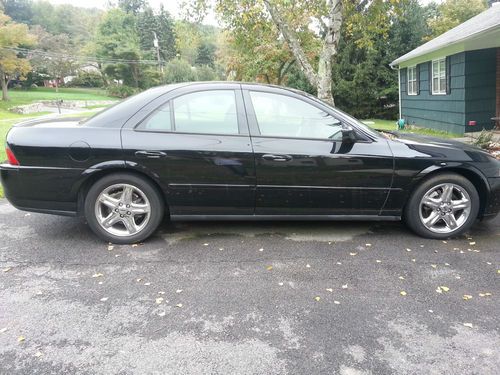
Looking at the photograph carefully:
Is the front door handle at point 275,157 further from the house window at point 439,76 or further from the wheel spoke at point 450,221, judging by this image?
the house window at point 439,76

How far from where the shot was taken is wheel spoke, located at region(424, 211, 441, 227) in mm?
4141

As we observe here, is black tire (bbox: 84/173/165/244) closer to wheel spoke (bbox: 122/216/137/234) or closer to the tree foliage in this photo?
wheel spoke (bbox: 122/216/137/234)

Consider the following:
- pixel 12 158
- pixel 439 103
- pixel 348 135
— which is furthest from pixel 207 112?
pixel 439 103

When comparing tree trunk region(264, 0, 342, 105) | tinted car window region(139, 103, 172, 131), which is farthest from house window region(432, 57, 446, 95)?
tinted car window region(139, 103, 172, 131)

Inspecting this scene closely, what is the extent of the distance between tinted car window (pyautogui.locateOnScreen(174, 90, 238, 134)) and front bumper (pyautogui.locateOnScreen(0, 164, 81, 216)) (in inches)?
44.2

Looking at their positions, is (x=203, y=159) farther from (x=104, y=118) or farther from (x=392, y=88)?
(x=392, y=88)

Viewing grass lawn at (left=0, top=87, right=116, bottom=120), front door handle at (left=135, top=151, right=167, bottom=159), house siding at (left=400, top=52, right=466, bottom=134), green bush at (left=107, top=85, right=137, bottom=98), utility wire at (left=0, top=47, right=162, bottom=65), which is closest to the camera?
front door handle at (left=135, top=151, right=167, bottom=159)

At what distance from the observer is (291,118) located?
13.2 feet

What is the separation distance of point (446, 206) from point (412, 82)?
14.9m

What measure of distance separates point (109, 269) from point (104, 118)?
1480mm

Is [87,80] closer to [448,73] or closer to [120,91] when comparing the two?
[120,91]

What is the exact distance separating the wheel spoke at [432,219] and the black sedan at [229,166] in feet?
0.04

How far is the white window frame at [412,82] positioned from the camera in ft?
55.1

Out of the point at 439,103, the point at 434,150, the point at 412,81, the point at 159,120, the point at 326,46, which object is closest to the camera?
the point at 159,120
